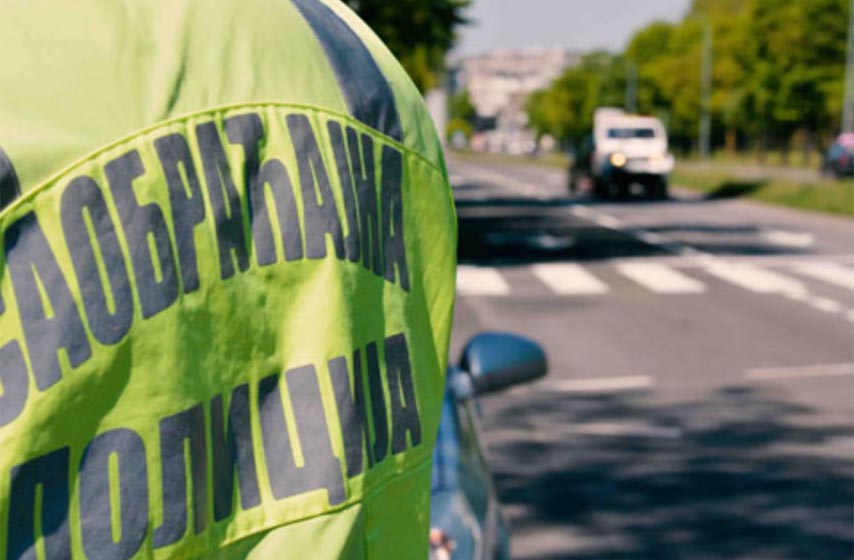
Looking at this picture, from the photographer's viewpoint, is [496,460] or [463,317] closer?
[496,460]

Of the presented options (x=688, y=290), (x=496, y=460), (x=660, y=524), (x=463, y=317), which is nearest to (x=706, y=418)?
(x=496, y=460)

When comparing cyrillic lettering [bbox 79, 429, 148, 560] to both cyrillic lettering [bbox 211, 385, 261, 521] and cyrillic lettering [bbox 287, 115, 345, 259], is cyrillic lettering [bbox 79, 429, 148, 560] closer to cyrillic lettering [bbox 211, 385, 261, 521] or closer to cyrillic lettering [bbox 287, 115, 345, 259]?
cyrillic lettering [bbox 211, 385, 261, 521]

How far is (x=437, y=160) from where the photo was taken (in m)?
1.37

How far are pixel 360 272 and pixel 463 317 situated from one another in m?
12.9

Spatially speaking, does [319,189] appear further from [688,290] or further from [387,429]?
[688,290]

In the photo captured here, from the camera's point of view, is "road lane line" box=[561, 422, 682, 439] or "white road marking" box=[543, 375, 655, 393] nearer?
"road lane line" box=[561, 422, 682, 439]

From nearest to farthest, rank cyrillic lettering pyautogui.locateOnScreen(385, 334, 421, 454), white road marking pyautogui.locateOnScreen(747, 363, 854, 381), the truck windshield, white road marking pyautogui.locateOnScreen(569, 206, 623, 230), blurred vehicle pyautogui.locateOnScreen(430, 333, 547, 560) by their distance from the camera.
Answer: cyrillic lettering pyautogui.locateOnScreen(385, 334, 421, 454) → blurred vehicle pyautogui.locateOnScreen(430, 333, 547, 560) → white road marking pyautogui.locateOnScreen(747, 363, 854, 381) → white road marking pyautogui.locateOnScreen(569, 206, 623, 230) → the truck windshield

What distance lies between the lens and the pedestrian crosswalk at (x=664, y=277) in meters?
16.3

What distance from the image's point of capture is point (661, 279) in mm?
17438

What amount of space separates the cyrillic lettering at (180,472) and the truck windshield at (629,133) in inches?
1536

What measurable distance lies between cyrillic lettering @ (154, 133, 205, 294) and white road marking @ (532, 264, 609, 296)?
14993mm

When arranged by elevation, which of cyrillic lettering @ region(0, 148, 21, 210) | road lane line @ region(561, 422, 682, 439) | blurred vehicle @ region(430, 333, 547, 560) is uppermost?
cyrillic lettering @ region(0, 148, 21, 210)

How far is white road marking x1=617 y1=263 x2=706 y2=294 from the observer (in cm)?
1631

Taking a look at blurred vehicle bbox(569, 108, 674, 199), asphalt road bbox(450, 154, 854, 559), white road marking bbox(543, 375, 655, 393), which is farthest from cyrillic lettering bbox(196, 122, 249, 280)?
blurred vehicle bbox(569, 108, 674, 199)
